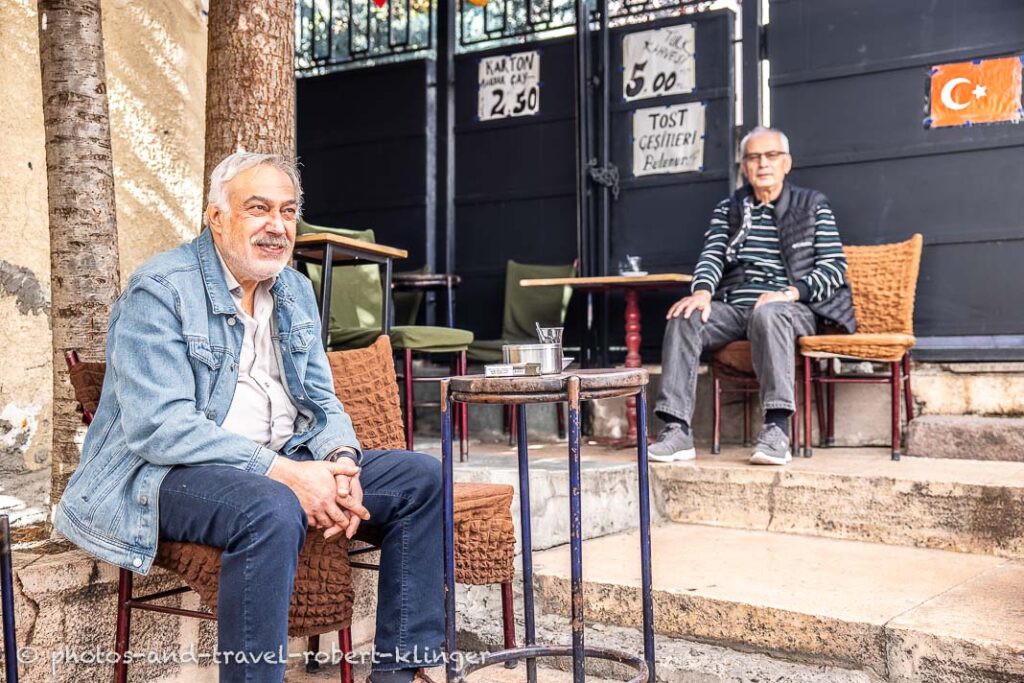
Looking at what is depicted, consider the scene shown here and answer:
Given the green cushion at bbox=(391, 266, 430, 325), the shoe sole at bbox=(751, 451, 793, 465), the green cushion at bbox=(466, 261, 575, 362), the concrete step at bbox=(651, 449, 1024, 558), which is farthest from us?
the green cushion at bbox=(391, 266, 430, 325)

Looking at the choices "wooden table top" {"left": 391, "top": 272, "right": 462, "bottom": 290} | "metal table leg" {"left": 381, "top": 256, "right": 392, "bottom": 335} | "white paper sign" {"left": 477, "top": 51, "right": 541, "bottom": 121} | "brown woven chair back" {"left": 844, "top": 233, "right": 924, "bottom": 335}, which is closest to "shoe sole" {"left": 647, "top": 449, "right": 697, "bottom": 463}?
"brown woven chair back" {"left": 844, "top": 233, "right": 924, "bottom": 335}

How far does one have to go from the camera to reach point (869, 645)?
8.63 feet

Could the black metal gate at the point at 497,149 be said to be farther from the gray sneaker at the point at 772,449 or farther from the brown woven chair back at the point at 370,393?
the brown woven chair back at the point at 370,393

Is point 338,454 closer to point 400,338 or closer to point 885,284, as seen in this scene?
point 400,338

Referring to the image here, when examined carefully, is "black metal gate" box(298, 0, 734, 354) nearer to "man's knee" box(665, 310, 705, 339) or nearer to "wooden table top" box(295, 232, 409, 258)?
"man's knee" box(665, 310, 705, 339)

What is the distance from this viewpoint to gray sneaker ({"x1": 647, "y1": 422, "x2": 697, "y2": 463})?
423 cm

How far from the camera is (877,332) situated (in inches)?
183

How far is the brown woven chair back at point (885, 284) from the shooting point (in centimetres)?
461

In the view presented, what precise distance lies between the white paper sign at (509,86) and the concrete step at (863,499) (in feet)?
8.55

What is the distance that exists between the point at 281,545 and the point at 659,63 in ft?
13.9

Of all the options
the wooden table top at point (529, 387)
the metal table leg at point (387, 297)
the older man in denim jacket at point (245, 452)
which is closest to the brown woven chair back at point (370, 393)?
the older man in denim jacket at point (245, 452)

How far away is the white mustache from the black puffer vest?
111 inches

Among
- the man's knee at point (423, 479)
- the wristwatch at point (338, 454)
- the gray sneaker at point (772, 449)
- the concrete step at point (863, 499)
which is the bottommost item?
the concrete step at point (863, 499)

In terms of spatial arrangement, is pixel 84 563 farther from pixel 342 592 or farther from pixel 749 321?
pixel 749 321
